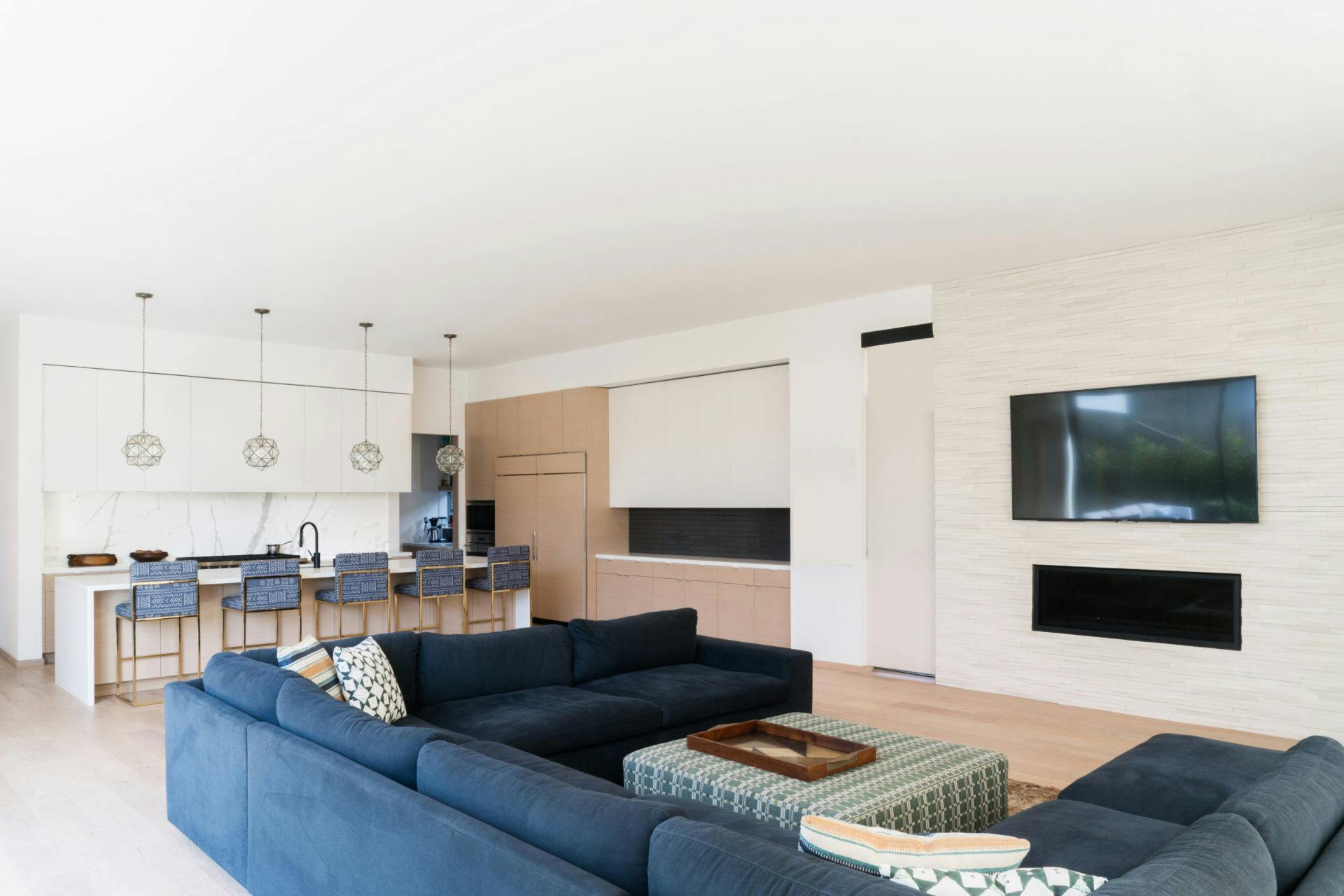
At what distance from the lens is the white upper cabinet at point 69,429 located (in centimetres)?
742

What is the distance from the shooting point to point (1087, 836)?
236cm

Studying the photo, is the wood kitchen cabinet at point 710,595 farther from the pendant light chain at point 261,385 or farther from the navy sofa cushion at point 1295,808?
the navy sofa cushion at point 1295,808

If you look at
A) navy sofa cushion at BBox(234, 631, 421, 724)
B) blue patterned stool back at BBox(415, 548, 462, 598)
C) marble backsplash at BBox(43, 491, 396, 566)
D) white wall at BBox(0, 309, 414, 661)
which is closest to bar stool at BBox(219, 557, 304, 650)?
blue patterned stool back at BBox(415, 548, 462, 598)

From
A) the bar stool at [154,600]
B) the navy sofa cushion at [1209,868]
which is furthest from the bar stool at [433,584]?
the navy sofa cushion at [1209,868]

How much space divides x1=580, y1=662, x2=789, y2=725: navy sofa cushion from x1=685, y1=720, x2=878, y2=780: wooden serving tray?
1.96ft

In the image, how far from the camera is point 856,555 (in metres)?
6.79

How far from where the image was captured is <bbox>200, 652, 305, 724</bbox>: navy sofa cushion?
10.1 feet

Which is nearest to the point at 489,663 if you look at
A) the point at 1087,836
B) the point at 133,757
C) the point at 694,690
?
the point at 694,690

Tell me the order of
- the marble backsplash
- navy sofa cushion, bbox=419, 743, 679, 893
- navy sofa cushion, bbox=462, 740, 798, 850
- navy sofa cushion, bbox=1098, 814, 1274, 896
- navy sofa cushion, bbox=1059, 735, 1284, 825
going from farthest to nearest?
the marble backsplash < navy sofa cushion, bbox=1059, 735, 1284, 825 < navy sofa cushion, bbox=462, 740, 798, 850 < navy sofa cushion, bbox=419, 743, 679, 893 < navy sofa cushion, bbox=1098, 814, 1274, 896

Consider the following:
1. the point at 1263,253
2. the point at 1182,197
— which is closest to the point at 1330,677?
the point at 1263,253

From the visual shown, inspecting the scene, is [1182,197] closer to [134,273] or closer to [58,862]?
[58,862]

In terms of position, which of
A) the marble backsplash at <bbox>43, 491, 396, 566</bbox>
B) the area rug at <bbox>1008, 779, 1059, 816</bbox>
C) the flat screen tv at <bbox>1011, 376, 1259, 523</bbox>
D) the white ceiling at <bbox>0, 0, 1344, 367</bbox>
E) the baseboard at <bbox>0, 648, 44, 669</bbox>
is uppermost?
the white ceiling at <bbox>0, 0, 1344, 367</bbox>

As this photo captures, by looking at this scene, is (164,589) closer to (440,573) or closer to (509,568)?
(440,573)

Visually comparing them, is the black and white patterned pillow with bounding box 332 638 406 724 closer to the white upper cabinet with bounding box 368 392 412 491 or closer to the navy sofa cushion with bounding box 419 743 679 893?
the navy sofa cushion with bounding box 419 743 679 893
